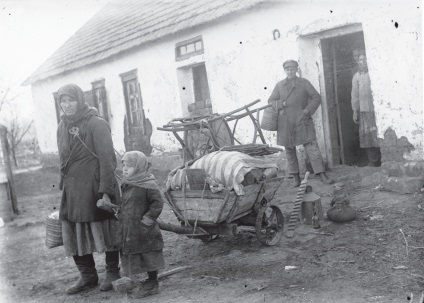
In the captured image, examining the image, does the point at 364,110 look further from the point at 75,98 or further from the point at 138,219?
the point at 75,98

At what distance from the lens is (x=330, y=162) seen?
8.13m

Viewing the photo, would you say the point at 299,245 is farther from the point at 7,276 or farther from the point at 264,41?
the point at 264,41

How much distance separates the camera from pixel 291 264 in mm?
4477

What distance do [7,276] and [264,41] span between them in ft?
18.5

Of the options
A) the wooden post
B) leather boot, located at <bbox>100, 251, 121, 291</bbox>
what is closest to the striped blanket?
leather boot, located at <bbox>100, 251, 121, 291</bbox>

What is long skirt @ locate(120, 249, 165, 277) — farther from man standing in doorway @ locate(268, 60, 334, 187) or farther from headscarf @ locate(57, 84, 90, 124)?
man standing in doorway @ locate(268, 60, 334, 187)

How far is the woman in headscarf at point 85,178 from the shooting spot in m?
4.19

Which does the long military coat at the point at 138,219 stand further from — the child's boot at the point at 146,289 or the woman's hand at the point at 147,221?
the child's boot at the point at 146,289

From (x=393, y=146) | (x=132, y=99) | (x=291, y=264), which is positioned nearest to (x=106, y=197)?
(x=291, y=264)

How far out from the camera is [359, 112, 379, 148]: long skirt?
7.66 metres

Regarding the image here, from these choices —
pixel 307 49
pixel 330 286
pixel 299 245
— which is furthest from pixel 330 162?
pixel 330 286

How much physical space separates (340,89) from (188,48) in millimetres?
3750

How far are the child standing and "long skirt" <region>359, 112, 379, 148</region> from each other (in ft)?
15.4

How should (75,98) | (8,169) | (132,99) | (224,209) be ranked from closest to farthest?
(75,98), (224,209), (8,169), (132,99)
